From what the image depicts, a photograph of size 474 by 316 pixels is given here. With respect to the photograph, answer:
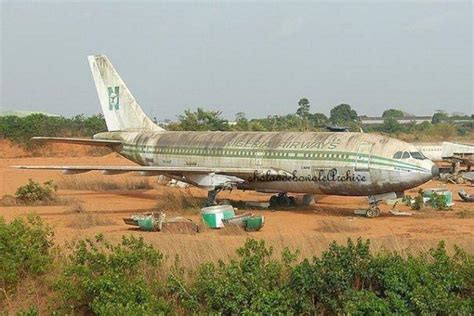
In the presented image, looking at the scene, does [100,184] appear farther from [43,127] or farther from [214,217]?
[43,127]

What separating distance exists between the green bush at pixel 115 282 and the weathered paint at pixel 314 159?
13.2m

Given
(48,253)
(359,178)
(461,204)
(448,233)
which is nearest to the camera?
(48,253)

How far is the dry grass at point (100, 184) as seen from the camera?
38000 millimetres

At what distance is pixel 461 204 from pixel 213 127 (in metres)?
38.1

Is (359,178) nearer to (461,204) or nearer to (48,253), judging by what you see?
(461,204)

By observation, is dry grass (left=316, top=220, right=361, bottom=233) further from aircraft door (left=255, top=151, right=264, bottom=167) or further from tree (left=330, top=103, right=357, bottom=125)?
tree (left=330, top=103, right=357, bottom=125)

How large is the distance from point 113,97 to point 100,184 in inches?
237

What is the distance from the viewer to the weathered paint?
2297cm

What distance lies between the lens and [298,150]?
25500mm

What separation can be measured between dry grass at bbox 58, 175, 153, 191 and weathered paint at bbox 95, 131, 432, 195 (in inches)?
306

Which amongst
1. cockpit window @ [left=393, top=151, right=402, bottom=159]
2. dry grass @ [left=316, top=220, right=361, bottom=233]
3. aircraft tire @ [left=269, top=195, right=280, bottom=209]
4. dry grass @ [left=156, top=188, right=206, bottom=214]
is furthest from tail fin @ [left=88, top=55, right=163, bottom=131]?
dry grass @ [left=316, top=220, right=361, bottom=233]

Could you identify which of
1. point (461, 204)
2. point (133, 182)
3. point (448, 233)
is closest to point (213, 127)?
point (133, 182)

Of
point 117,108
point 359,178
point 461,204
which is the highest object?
point 117,108

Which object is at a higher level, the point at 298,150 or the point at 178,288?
the point at 298,150
